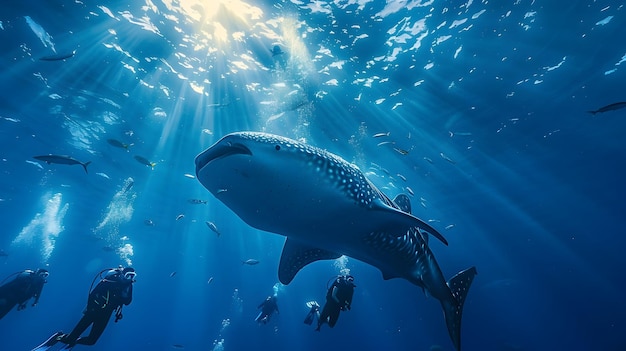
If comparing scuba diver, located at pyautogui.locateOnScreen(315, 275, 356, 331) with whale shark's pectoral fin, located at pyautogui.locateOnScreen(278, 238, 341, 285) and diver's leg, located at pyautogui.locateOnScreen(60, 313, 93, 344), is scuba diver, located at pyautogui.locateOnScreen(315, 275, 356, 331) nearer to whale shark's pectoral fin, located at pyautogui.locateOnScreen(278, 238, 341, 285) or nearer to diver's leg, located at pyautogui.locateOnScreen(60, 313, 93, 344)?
whale shark's pectoral fin, located at pyautogui.locateOnScreen(278, 238, 341, 285)

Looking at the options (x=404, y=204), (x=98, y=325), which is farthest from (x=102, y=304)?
(x=404, y=204)

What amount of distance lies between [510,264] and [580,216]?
20913 millimetres

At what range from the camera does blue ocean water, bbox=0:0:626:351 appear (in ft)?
36.4

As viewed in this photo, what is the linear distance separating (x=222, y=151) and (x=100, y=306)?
4008 mm

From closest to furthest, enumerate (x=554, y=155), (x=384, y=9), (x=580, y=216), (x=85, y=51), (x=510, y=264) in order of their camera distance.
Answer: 1. (x=384, y=9)
2. (x=85, y=51)
3. (x=554, y=155)
4. (x=580, y=216)
5. (x=510, y=264)

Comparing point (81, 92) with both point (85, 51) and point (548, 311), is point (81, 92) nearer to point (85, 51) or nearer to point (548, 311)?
point (85, 51)

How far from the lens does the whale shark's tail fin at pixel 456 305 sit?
493 centimetres

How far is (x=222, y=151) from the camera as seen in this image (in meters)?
3.04

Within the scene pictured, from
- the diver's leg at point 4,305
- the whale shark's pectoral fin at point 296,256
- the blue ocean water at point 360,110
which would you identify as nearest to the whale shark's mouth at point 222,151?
the whale shark's pectoral fin at point 296,256

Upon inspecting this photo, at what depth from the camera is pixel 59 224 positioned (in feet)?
140

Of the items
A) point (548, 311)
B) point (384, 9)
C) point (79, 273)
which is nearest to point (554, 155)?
point (384, 9)

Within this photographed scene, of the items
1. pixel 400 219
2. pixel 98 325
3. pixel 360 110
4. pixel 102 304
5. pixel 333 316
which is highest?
pixel 360 110

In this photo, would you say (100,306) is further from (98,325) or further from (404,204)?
(404,204)

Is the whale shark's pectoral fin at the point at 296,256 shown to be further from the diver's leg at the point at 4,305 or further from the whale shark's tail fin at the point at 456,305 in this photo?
the diver's leg at the point at 4,305
